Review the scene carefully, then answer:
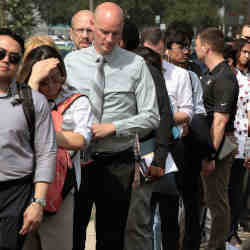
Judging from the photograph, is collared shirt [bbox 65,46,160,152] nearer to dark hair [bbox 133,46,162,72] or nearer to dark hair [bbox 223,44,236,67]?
dark hair [bbox 133,46,162,72]

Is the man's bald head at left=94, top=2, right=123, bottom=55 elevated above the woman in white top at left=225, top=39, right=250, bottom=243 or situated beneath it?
elevated above

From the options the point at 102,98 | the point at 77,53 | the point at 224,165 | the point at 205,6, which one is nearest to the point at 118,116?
the point at 102,98

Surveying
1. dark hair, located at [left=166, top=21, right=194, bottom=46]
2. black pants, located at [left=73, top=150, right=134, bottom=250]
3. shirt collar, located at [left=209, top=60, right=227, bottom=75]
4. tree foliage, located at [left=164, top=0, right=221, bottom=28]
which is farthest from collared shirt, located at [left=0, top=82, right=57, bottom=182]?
tree foliage, located at [left=164, top=0, right=221, bottom=28]

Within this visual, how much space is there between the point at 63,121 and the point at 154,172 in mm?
1105

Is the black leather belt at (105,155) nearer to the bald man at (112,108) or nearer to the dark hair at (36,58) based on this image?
the bald man at (112,108)

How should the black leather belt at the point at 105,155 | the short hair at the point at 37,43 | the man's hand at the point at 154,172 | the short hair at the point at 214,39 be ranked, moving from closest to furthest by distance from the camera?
the short hair at the point at 37,43 < the black leather belt at the point at 105,155 < the man's hand at the point at 154,172 < the short hair at the point at 214,39

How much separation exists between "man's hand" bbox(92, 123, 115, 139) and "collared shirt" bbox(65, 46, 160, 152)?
0.08 metres

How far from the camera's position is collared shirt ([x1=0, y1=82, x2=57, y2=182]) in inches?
133

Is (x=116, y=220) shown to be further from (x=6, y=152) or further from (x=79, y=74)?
(x=6, y=152)

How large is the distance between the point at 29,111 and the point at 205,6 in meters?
73.6

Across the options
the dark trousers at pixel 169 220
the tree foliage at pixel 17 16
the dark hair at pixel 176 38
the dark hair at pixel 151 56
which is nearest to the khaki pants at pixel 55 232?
the dark trousers at pixel 169 220

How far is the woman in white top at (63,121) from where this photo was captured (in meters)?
3.85

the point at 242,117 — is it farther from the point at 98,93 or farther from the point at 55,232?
the point at 55,232

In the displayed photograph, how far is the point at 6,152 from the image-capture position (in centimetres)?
341
